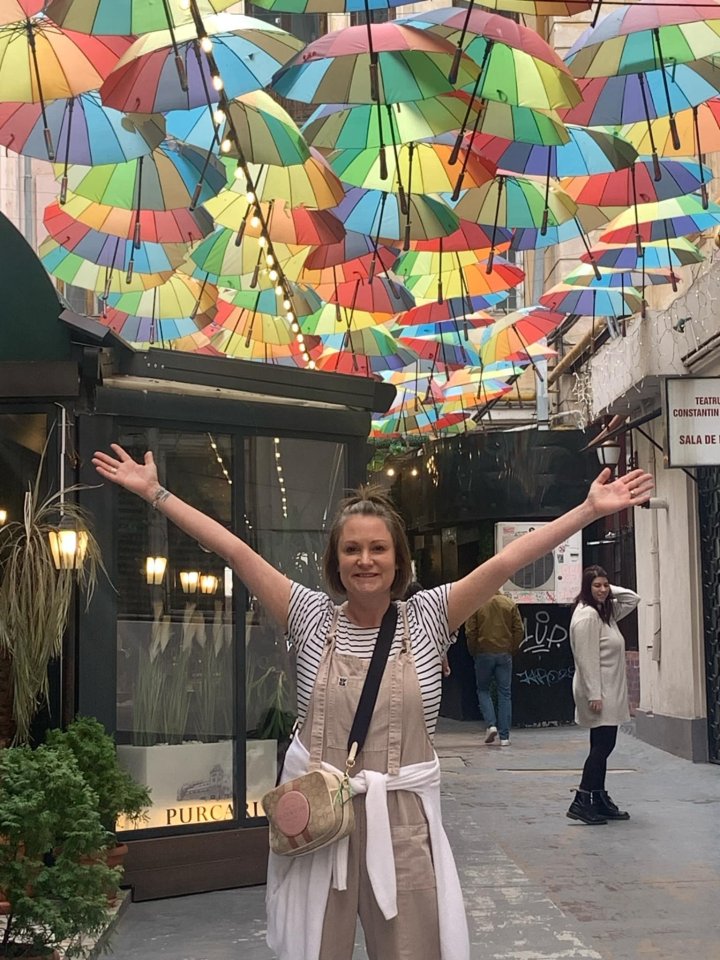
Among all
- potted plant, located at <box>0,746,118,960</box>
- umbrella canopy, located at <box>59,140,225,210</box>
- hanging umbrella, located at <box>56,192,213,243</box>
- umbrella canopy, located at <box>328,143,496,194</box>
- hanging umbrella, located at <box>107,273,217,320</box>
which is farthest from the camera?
hanging umbrella, located at <box>107,273,217,320</box>

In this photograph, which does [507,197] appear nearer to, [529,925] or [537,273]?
[529,925]

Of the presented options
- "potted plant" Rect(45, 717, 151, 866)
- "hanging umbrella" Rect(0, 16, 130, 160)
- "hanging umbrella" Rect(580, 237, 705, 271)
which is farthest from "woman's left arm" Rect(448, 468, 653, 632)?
"hanging umbrella" Rect(580, 237, 705, 271)

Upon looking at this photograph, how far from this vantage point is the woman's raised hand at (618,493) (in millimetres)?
3955

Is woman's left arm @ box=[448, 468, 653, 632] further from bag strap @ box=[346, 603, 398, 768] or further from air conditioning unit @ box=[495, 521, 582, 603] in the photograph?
air conditioning unit @ box=[495, 521, 582, 603]

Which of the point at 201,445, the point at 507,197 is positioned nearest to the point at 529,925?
the point at 201,445

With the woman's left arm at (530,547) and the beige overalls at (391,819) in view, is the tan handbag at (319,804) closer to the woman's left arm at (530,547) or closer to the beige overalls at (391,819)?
the beige overalls at (391,819)

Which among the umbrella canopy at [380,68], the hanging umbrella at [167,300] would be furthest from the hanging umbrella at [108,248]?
the umbrella canopy at [380,68]

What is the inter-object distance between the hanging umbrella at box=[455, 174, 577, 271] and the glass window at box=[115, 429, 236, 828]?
3.36 m

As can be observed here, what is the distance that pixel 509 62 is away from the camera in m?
7.75

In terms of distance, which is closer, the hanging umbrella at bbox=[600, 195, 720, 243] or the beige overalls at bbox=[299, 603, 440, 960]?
the beige overalls at bbox=[299, 603, 440, 960]

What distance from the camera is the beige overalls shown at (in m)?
3.80

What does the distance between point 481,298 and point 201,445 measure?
728 cm

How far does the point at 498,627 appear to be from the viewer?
56.3 feet

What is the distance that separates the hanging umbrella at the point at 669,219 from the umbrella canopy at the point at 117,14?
5.38 m
